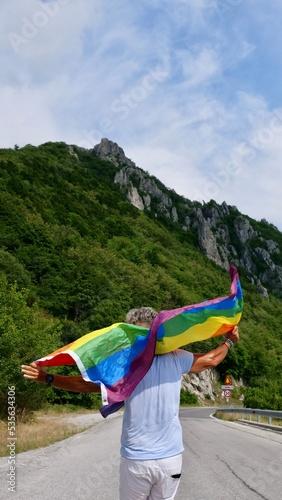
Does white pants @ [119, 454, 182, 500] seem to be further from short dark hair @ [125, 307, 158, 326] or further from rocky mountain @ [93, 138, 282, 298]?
rocky mountain @ [93, 138, 282, 298]

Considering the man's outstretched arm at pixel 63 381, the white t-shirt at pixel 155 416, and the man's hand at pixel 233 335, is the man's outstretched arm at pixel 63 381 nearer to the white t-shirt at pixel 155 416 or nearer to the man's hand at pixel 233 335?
the white t-shirt at pixel 155 416

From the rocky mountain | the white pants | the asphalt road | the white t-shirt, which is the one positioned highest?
the rocky mountain

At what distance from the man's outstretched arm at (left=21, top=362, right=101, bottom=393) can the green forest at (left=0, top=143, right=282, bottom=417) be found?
1812 cm

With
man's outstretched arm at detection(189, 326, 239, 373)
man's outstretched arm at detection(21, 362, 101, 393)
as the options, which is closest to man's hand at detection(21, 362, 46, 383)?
man's outstretched arm at detection(21, 362, 101, 393)

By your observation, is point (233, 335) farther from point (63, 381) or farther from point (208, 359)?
point (63, 381)

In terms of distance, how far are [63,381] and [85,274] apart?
247 feet

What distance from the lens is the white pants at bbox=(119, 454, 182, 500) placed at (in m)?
3.28

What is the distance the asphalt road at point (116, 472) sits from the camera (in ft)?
22.3

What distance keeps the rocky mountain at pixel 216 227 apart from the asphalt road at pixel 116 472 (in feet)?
450

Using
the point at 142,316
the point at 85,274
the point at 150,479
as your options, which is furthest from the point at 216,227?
the point at 150,479

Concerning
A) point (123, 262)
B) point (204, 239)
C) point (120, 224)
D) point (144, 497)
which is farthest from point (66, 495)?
point (204, 239)

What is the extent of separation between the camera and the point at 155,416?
3.39m

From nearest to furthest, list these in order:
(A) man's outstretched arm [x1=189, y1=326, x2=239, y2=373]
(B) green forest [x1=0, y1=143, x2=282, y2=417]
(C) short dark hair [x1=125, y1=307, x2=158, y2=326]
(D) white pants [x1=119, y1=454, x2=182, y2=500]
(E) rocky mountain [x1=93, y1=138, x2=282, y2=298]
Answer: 1. (D) white pants [x1=119, y1=454, x2=182, y2=500]
2. (A) man's outstretched arm [x1=189, y1=326, x2=239, y2=373]
3. (C) short dark hair [x1=125, y1=307, x2=158, y2=326]
4. (B) green forest [x1=0, y1=143, x2=282, y2=417]
5. (E) rocky mountain [x1=93, y1=138, x2=282, y2=298]

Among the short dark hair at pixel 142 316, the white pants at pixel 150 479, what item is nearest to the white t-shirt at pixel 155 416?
the white pants at pixel 150 479
